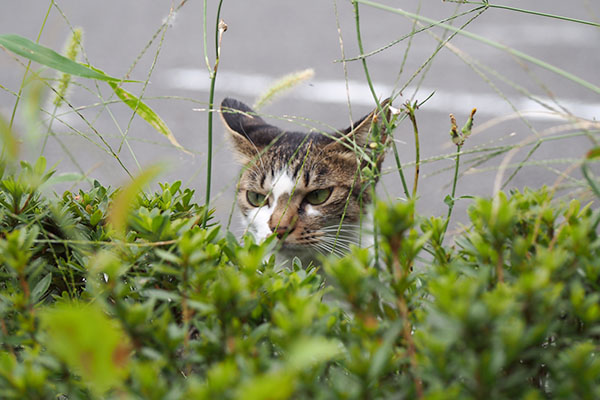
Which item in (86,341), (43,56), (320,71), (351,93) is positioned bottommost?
(86,341)

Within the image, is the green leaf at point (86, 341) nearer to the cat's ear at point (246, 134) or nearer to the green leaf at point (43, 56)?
the green leaf at point (43, 56)

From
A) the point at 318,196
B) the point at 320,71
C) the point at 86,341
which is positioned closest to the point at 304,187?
the point at 318,196

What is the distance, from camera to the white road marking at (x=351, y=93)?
3.97 metres

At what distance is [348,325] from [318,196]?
121cm

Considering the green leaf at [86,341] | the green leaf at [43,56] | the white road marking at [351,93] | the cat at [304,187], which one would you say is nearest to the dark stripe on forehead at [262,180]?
the cat at [304,187]

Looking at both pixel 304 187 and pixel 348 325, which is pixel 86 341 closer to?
pixel 348 325

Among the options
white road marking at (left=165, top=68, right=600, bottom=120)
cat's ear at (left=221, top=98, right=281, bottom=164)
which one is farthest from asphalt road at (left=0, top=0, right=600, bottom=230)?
cat's ear at (left=221, top=98, right=281, bottom=164)

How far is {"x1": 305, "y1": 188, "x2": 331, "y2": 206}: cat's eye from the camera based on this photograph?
188 centimetres

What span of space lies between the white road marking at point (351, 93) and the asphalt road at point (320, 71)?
0.04 feet

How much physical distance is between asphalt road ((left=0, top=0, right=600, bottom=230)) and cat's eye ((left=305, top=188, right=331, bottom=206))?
156cm

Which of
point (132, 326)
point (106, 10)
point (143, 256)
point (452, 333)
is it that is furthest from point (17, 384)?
point (106, 10)

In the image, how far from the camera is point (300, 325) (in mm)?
513

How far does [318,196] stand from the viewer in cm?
189

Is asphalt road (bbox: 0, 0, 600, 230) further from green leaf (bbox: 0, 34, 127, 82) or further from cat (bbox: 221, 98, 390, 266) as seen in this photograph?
green leaf (bbox: 0, 34, 127, 82)
